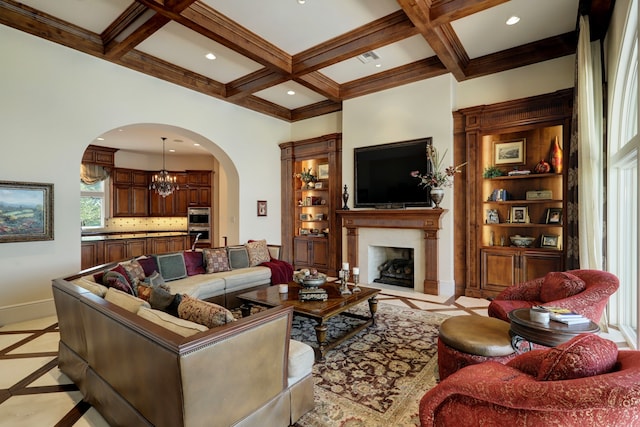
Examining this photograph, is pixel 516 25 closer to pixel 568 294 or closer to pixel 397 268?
pixel 568 294

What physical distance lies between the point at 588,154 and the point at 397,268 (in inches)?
135

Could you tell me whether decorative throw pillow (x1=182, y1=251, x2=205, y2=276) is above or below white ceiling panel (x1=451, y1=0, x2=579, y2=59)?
below

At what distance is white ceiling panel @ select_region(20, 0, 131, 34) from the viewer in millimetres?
3566

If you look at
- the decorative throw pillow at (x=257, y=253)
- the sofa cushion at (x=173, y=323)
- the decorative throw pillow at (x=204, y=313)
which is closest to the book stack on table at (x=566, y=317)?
the decorative throw pillow at (x=204, y=313)

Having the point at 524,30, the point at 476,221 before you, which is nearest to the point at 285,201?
the point at 476,221

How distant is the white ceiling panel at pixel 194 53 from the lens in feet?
13.8

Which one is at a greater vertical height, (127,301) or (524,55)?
(524,55)

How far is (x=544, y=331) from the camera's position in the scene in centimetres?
197

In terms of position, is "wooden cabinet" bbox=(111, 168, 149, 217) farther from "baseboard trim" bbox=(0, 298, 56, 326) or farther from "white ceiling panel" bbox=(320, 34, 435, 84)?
"white ceiling panel" bbox=(320, 34, 435, 84)

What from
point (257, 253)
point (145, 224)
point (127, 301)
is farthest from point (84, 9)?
point (145, 224)

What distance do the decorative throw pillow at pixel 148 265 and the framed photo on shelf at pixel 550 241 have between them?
5637mm

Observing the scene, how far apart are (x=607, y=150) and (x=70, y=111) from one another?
6754mm

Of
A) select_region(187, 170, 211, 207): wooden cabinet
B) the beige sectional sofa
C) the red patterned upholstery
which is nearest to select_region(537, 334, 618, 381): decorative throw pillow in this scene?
the red patterned upholstery

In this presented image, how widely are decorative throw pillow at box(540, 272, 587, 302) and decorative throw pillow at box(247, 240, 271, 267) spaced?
3983 mm
